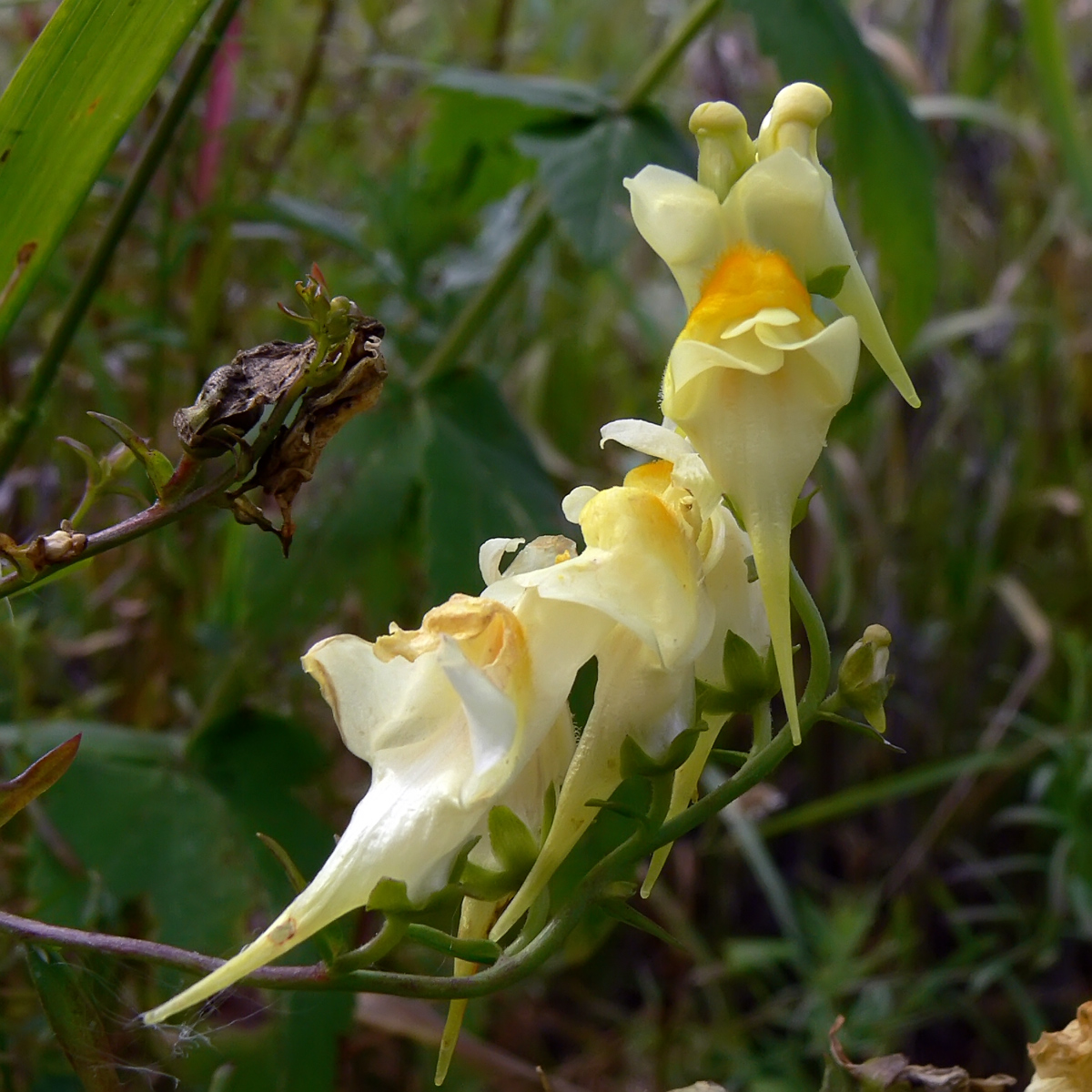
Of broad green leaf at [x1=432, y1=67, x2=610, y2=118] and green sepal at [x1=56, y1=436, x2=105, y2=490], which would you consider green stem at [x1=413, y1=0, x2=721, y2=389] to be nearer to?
broad green leaf at [x1=432, y1=67, x2=610, y2=118]

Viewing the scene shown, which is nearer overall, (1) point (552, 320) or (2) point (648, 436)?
(2) point (648, 436)

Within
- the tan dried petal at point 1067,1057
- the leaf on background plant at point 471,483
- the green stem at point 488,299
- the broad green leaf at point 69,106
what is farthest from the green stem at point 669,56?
the tan dried petal at point 1067,1057

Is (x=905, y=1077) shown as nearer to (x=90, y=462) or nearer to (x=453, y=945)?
(x=453, y=945)

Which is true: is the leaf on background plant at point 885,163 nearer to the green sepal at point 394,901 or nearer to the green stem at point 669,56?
the green stem at point 669,56

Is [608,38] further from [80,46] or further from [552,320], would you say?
[80,46]

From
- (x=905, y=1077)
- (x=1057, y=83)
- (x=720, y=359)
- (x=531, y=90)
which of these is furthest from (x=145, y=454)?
(x=1057, y=83)

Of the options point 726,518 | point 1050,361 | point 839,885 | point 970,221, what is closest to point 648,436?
point 726,518
